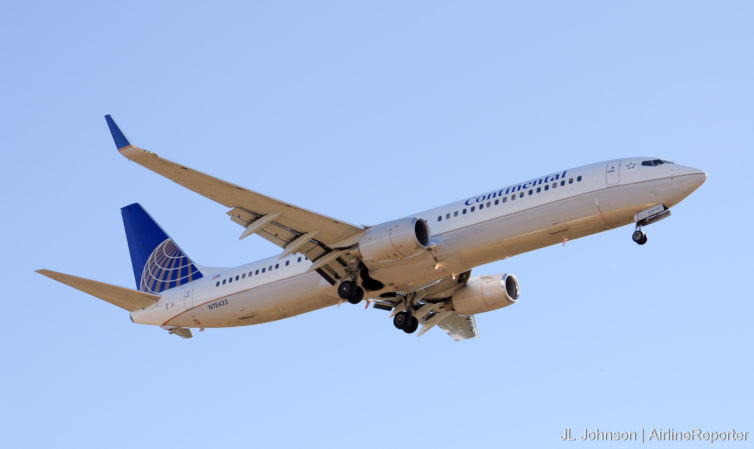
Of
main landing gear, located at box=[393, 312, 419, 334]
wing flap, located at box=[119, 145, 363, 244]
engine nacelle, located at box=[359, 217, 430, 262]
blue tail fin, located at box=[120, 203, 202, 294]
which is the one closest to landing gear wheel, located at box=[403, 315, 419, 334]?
main landing gear, located at box=[393, 312, 419, 334]

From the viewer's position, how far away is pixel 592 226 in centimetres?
3934

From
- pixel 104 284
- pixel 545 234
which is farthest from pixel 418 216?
pixel 104 284

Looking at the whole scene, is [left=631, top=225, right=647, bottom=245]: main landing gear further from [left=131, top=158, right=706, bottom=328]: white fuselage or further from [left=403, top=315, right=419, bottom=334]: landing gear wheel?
[left=403, top=315, right=419, bottom=334]: landing gear wheel

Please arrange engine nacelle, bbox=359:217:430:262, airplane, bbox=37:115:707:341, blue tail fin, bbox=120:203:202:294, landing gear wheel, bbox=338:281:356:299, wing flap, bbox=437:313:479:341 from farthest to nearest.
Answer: wing flap, bbox=437:313:479:341
blue tail fin, bbox=120:203:202:294
landing gear wheel, bbox=338:281:356:299
engine nacelle, bbox=359:217:430:262
airplane, bbox=37:115:707:341

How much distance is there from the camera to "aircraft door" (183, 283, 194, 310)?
45.7m

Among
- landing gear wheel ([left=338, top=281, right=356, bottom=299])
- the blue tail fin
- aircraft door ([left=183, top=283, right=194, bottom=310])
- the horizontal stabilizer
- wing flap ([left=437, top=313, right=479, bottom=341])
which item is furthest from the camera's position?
wing flap ([left=437, top=313, right=479, bottom=341])

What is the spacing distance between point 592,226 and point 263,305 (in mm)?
13476

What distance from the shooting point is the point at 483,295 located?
45812 mm

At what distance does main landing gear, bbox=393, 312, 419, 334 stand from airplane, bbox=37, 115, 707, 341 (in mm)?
52

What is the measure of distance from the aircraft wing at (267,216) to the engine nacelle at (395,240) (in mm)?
851

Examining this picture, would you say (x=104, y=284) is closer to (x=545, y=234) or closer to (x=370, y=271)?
(x=370, y=271)

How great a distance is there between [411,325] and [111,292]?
12.5 metres

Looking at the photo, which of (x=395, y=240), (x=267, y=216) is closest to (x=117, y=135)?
(x=267, y=216)

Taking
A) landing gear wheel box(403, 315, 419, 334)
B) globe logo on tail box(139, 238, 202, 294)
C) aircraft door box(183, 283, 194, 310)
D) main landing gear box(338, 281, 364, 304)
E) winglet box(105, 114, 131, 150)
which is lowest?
main landing gear box(338, 281, 364, 304)
